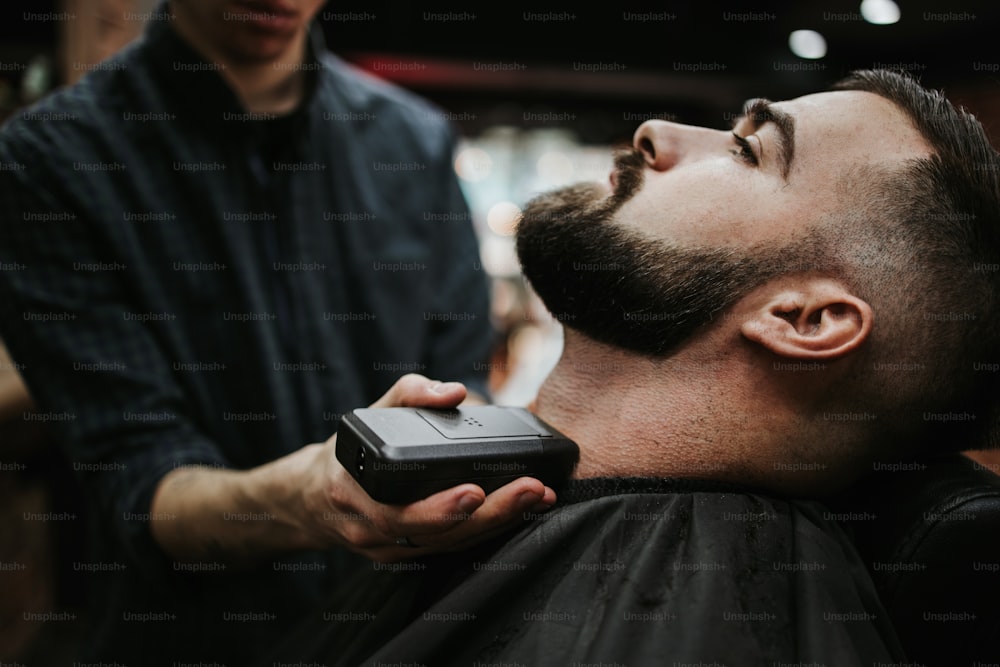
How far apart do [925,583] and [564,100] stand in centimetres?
557

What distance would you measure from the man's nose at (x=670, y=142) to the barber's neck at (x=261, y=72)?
86 centimetres

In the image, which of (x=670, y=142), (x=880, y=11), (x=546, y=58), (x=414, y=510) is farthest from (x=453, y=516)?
(x=546, y=58)

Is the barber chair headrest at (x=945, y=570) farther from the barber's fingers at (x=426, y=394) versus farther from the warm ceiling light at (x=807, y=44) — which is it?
the warm ceiling light at (x=807, y=44)

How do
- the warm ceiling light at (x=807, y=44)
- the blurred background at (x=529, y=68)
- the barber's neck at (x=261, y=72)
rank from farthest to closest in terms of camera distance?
the warm ceiling light at (x=807, y=44) → the blurred background at (x=529, y=68) → the barber's neck at (x=261, y=72)

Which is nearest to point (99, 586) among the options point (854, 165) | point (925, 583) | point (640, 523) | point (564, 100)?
point (640, 523)

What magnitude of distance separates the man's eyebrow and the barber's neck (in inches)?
40.7

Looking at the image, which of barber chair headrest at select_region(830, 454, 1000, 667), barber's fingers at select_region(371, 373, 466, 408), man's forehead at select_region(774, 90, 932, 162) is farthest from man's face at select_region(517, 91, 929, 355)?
barber chair headrest at select_region(830, 454, 1000, 667)

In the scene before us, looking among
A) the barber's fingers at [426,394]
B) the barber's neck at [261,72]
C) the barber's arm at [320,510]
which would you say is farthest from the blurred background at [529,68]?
the barber's fingers at [426,394]

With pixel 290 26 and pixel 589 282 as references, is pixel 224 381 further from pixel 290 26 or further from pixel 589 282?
pixel 589 282

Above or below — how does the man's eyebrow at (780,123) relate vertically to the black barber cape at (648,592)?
above

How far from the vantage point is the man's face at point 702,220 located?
1.21 meters

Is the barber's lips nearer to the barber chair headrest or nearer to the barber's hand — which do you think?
the barber's hand

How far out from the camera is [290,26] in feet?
5.33

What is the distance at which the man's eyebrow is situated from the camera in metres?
1.25
